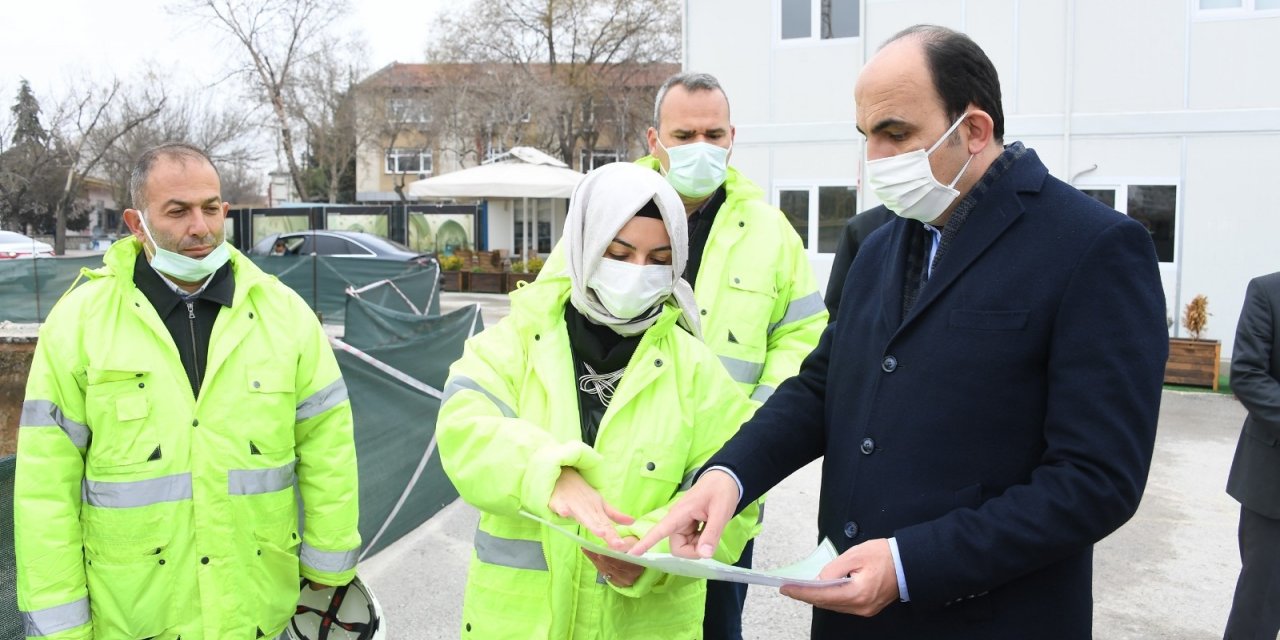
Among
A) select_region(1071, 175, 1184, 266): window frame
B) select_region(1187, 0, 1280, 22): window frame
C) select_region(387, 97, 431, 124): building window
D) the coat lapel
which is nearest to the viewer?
the coat lapel

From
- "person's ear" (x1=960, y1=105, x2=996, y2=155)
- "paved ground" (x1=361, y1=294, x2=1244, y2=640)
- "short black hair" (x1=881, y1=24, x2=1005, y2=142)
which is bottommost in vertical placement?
"paved ground" (x1=361, y1=294, x2=1244, y2=640)

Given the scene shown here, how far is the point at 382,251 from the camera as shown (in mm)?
20500

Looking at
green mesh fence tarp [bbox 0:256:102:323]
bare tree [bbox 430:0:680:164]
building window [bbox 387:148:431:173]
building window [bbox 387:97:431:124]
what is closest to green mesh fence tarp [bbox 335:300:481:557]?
green mesh fence tarp [bbox 0:256:102:323]

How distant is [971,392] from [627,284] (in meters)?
0.82

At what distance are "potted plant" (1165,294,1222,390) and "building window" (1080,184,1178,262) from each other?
1.76 m

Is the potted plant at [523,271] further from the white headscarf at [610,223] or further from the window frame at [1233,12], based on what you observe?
the white headscarf at [610,223]

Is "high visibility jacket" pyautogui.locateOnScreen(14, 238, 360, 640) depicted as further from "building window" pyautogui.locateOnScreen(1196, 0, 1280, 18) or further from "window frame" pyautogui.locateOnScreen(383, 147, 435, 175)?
"window frame" pyautogui.locateOnScreen(383, 147, 435, 175)

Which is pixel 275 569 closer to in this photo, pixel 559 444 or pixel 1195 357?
pixel 559 444

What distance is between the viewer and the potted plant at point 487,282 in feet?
73.5

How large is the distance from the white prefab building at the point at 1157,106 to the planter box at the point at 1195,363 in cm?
171

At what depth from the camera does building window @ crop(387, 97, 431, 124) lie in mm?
45344

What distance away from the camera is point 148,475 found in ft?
9.01

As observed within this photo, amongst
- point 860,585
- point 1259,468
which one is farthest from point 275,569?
point 1259,468

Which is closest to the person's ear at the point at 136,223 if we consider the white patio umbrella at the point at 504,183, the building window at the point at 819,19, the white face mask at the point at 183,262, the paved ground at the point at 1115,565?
the white face mask at the point at 183,262
